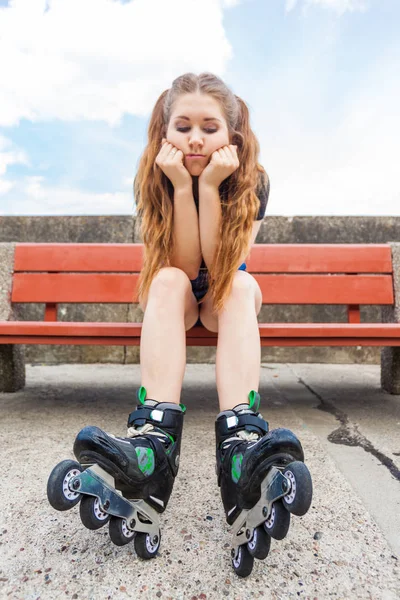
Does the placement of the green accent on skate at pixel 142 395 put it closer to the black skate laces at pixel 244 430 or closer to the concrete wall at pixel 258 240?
the black skate laces at pixel 244 430

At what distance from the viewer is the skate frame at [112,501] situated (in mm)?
813

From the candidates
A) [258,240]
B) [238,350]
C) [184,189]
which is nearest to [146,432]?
[238,350]

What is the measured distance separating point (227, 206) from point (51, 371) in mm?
2343

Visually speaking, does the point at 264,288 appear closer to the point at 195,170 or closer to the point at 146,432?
the point at 195,170

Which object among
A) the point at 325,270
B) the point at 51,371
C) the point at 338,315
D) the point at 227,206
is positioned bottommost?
the point at 51,371

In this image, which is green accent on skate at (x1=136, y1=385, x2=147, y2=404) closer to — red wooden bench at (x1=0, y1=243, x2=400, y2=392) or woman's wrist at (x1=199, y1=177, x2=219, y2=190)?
woman's wrist at (x1=199, y1=177, x2=219, y2=190)

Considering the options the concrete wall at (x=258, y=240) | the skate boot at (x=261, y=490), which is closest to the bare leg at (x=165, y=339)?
the skate boot at (x=261, y=490)

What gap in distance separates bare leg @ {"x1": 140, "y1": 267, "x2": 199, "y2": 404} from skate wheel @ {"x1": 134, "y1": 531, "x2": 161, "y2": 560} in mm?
310

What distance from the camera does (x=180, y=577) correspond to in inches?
33.9

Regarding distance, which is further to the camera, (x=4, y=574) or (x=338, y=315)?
(x=338, y=315)

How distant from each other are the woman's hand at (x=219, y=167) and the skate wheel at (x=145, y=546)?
0.98 m

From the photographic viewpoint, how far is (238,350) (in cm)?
118

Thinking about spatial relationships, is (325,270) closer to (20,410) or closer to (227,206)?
(227,206)

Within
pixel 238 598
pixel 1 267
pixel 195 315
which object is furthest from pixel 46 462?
pixel 1 267
